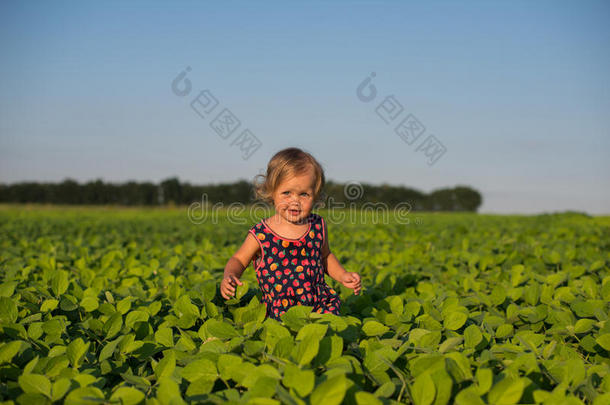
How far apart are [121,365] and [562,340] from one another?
8.10 feet

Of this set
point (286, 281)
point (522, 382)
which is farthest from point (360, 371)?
point (286, 281)

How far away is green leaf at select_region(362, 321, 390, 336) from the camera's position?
78.2 inches

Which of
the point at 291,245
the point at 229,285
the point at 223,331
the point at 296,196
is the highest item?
the point at 296,196

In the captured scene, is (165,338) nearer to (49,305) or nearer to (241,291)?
(241,291)

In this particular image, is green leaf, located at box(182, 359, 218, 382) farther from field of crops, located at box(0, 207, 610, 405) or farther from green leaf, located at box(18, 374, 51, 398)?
green leaf, located at box(18, 374, 51, 398)

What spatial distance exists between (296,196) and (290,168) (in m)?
0.19

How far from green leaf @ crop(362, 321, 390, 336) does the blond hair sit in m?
1.07

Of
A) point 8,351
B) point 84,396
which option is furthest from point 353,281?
point 8,351

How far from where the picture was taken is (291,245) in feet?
9.43

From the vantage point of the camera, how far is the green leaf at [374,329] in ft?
6.52

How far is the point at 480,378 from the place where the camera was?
1.44 m

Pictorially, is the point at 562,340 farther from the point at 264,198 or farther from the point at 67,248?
the point at 67,248

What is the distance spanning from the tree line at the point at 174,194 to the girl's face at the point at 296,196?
1562 inches

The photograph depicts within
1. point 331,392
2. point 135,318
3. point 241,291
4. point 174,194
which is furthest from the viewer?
point 174,194
